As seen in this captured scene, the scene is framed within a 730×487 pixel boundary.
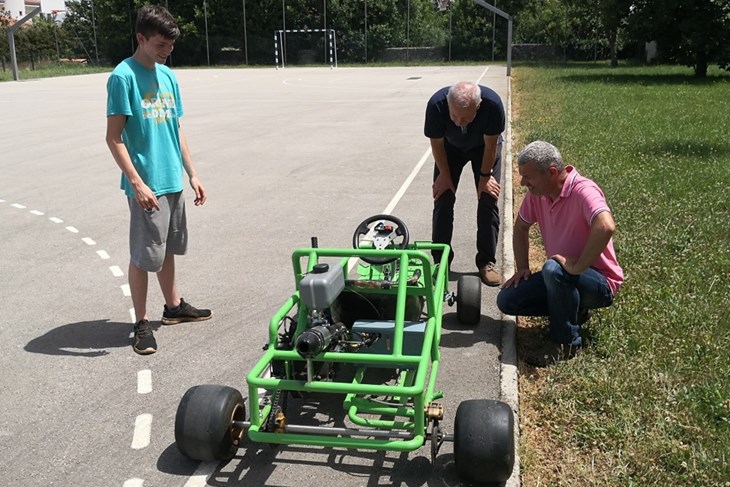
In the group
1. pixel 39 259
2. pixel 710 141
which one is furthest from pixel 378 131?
pixel 39 259

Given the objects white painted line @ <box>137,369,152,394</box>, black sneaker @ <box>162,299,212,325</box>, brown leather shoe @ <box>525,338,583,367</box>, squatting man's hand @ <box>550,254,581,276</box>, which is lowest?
white painted line @ <box>137,369,152,394</box>

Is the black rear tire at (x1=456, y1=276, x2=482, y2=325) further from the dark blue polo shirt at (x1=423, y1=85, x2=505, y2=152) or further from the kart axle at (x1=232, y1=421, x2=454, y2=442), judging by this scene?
the kart axle at (x1=232, y1=421, x2=454, y2=442)

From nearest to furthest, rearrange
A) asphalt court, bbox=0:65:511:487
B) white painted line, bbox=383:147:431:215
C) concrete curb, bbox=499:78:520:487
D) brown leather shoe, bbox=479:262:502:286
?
asphalt court, bbox=0:65:511:487, concrete curb, bbox=499:78:520:487, brown leather shoe, bbox=479:262:502:286, white painted line, bbox=383:147:431:215

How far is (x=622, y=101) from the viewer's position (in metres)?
19.4

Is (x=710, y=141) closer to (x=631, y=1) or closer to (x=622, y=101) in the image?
(x=622, y=101)

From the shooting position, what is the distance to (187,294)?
621 cm

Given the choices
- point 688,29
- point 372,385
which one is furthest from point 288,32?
point 372,385

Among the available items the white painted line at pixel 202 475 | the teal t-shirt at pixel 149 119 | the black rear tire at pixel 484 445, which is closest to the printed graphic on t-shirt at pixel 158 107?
the teal t-shirt at pixel 149 119

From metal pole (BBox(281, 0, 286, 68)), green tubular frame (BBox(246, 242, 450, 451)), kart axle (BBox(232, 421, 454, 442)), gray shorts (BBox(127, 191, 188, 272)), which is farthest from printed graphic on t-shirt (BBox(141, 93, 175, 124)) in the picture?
metal pole (BBox(281, 0, 286, 68))

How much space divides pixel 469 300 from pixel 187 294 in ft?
8.02

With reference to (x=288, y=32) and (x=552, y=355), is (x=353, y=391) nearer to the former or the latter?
(x=552, y=355)

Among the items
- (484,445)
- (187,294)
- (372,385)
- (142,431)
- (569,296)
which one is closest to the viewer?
(484,445)

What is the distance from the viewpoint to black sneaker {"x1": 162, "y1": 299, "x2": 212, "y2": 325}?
5.53 meters

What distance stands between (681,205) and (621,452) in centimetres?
532
